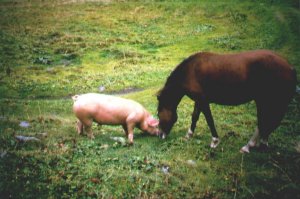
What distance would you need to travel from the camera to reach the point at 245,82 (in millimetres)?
10508

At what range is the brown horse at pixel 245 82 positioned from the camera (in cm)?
1027

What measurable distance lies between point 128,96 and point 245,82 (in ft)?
40.4

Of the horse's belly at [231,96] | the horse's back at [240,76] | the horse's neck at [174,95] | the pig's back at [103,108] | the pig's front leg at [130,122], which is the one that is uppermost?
the horse's back at [240,76]

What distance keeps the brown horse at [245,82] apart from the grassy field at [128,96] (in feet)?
4.56

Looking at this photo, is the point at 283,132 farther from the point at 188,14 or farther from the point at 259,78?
the point at 188,14

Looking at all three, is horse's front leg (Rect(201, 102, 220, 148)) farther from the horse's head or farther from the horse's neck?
the horse's head

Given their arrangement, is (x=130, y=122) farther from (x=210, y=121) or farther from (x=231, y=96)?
(x=231, y=96)

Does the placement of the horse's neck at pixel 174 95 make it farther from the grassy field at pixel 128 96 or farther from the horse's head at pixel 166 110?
the grassy field at pixel 128 96

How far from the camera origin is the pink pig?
1173cm

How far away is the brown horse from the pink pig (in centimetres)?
187

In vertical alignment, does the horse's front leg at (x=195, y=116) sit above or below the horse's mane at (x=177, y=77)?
below

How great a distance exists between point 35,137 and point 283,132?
9543 millimetres

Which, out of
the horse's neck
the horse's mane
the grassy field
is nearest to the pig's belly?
the grassy field

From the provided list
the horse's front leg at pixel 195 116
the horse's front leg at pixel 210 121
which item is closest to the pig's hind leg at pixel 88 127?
the horse's front leg at pixel 195 116
